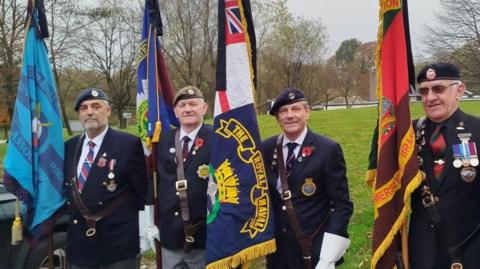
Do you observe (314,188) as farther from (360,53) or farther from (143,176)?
(360,53)

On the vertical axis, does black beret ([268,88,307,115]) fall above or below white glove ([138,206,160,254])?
above

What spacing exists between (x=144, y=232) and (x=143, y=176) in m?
0.48

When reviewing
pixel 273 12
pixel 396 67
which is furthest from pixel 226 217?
pixel 273 12

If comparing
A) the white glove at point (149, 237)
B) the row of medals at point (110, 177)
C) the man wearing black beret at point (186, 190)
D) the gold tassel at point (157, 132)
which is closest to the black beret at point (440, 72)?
the man wearing black beret at point (186, 190)

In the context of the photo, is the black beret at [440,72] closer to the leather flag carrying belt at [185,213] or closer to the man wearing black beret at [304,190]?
the man wearing black beret at [304,190]

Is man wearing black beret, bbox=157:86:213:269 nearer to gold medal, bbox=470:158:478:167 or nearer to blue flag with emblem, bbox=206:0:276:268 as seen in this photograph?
blue flag with emblem, bbox=206:0:276:268

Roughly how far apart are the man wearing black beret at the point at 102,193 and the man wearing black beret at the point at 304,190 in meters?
1.24

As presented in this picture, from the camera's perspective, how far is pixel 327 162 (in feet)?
11.1

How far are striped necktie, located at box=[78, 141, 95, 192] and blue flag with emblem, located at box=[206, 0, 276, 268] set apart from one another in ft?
3.58

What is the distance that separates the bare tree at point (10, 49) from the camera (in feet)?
66.2

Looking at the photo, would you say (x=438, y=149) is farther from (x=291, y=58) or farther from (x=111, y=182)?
(x=291, y=58)

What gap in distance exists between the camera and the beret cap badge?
3.06 meters

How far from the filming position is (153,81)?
4.38 metres

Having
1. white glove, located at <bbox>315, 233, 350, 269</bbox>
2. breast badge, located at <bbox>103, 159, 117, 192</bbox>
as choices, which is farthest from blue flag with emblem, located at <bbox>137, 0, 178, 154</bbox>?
white glove, located at <bbox>315, 233, 350, 269</bbox>
